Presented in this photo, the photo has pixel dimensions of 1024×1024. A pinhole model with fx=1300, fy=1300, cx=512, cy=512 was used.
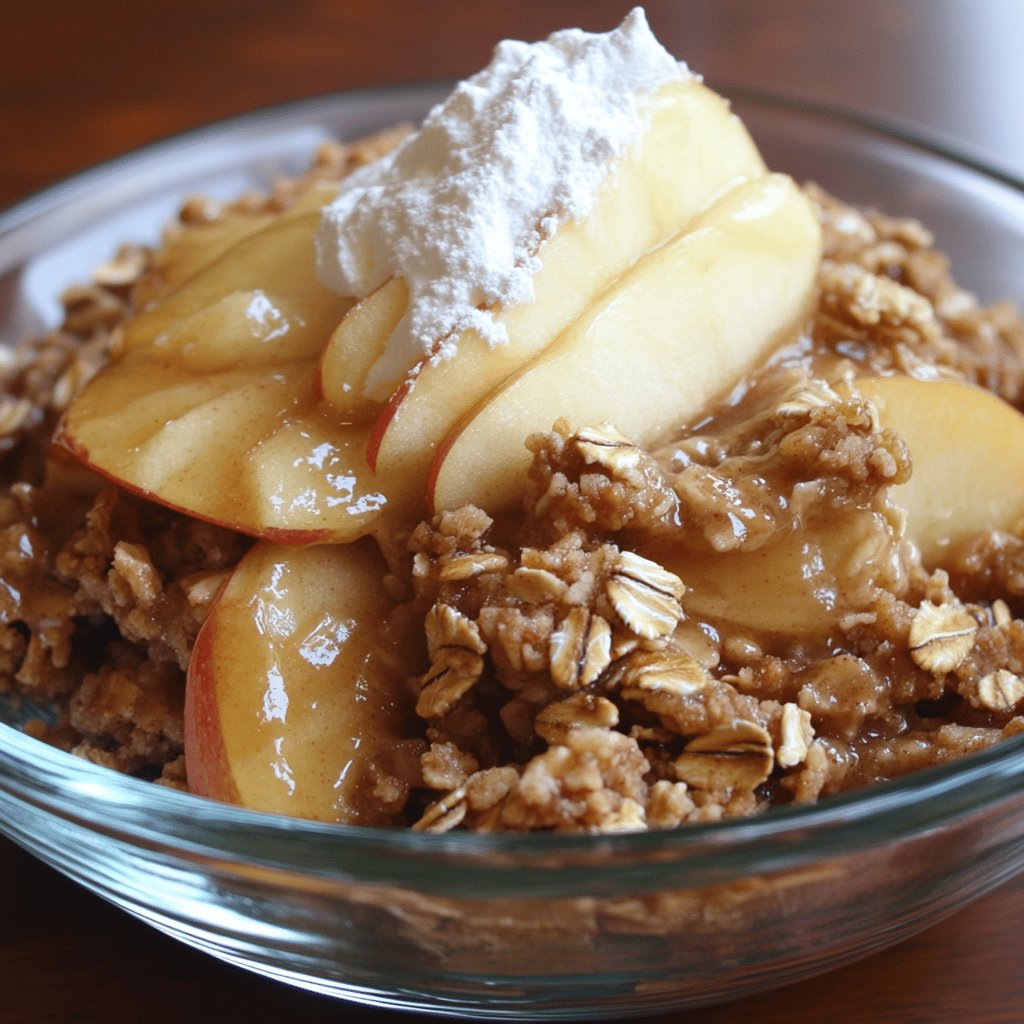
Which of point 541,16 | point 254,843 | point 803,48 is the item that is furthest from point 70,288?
point 803,48

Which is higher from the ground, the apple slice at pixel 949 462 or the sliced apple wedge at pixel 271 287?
the sliced apple wedge at pixel 271 287

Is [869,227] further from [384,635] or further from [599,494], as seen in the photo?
[384,635]

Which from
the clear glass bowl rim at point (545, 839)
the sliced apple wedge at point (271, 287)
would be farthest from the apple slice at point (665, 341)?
the clear glass bowl rim at point (545, 839)

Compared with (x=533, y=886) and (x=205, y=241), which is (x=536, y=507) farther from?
(x=205, y=241)

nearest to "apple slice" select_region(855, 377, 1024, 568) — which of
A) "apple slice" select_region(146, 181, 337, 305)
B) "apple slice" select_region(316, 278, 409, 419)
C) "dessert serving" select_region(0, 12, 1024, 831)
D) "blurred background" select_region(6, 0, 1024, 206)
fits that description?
"dessert serving" select_region(0, 12, 1024, 831)

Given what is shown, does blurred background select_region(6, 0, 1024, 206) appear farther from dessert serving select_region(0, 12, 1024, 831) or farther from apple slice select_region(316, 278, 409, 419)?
apple slice select_region(316, 278, 409, 419)

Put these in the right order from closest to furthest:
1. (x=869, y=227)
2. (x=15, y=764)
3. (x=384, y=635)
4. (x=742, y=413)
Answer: (x=15, y=764) < (x=384, y=635) < (x=742, y=413) < (x=869, y=227)

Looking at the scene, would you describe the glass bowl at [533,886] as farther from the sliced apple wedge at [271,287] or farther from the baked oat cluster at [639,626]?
the sliced apple wedge at [271,287]
